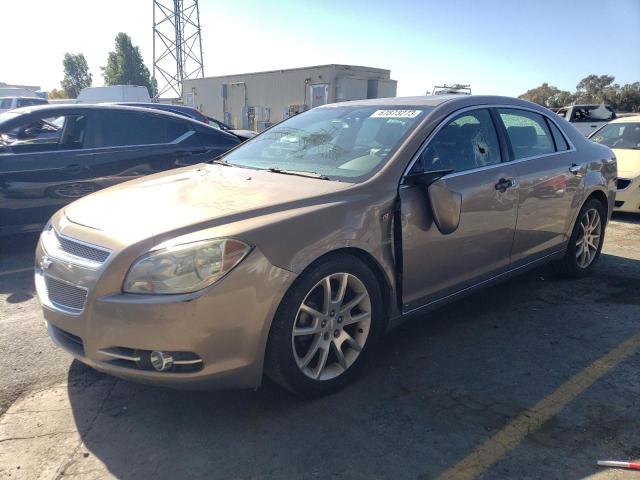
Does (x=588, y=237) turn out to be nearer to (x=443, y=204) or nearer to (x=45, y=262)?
(x=443, y=204)

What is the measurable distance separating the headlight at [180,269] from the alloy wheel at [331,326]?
508 mm

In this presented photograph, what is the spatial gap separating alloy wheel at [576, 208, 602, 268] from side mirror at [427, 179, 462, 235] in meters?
2.19

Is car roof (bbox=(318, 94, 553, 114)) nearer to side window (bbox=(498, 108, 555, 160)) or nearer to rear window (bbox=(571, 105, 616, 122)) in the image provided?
side window (bbox=(498, 108, 555, 160))

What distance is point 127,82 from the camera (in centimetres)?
→ 6888

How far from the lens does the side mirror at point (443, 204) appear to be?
10.1 feet

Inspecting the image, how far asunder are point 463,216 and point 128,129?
14.2ft

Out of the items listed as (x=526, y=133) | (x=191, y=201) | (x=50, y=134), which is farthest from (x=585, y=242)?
(x=50, y=134)

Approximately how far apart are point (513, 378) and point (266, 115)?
77.9ft

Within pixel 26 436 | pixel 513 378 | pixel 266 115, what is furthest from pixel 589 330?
pixel 266 115

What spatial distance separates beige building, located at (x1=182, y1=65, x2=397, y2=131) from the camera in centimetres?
2134

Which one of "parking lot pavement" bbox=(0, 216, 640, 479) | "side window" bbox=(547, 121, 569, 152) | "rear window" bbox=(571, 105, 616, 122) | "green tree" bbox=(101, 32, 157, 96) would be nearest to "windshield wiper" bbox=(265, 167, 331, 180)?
"parking lot pavement" bbox=(0, 216, 640, 479)

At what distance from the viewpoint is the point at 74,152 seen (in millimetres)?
5668

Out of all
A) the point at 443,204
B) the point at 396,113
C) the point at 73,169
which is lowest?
the point at 73,169

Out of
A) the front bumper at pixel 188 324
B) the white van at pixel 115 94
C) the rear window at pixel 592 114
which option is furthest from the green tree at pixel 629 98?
the front bumper at pixel 188 324
